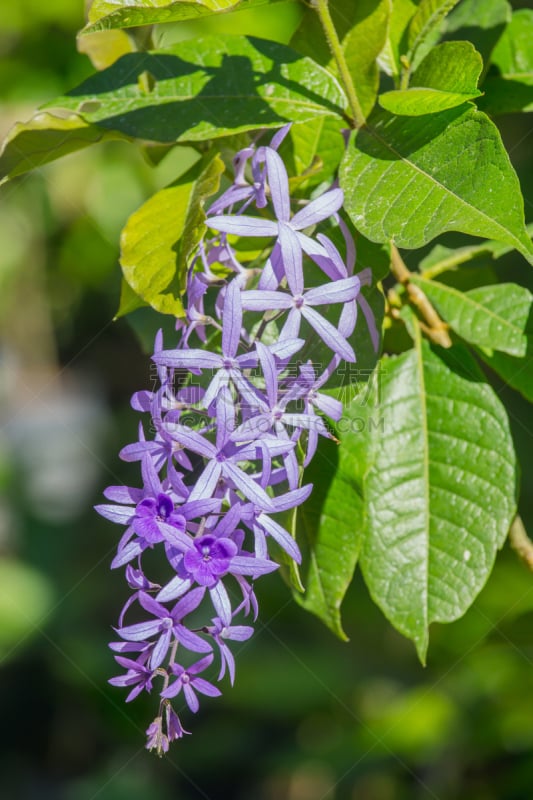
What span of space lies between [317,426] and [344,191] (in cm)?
27

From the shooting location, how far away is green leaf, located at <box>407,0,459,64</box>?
3.42 feet

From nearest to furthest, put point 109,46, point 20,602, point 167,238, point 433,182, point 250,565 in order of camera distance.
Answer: point 250,565 < point 433,182 < point 167,238 < point 109,46 < point 20,602

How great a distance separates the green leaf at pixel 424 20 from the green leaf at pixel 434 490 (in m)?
0.40

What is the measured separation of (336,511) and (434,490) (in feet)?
0.58

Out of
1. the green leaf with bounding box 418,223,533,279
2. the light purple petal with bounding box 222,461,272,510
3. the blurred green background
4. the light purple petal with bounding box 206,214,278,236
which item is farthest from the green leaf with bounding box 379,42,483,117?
the blurred green background

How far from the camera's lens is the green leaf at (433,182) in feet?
2.75

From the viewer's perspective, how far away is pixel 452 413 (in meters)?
1.17

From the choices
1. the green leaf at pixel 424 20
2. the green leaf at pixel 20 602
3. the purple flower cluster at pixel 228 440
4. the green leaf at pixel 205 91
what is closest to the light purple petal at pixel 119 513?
the purple flower cluster at pixel 228 440

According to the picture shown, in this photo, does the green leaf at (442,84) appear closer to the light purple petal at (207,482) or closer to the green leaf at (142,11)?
the green leaf at (142,11)

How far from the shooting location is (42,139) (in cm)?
110

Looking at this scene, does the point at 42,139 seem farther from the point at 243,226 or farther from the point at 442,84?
the point at 442,84

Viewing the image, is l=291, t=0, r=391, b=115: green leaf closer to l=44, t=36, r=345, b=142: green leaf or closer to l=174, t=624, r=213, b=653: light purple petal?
l=44, t=36, r=345, b=142: green leaf

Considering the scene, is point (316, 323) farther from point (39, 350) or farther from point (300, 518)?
point (39, 350)

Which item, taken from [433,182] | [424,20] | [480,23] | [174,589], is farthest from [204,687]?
[480,23]
